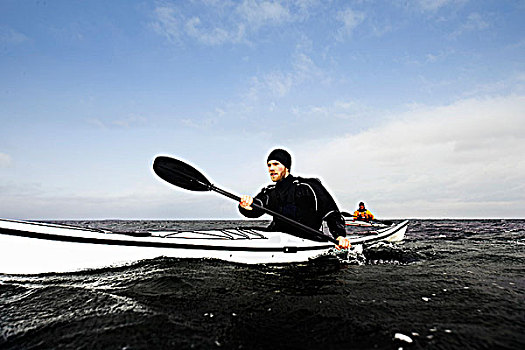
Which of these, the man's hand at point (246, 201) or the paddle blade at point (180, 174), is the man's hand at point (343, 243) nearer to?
the man's hand at point (246, 201)

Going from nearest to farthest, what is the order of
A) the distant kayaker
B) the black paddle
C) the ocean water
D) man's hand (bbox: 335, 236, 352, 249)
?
the ocean water < man's hand (bbox: 335, 236, 352, 249) < the black paddle < the distant kayaker

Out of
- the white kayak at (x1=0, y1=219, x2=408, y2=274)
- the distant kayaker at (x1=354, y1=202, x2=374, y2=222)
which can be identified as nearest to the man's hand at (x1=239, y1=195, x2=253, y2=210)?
the white kayak at (x1=0, y1=219, x2=408, y2=274)

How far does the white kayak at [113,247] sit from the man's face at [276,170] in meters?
1.09

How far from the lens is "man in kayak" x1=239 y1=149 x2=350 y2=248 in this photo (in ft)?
18.7

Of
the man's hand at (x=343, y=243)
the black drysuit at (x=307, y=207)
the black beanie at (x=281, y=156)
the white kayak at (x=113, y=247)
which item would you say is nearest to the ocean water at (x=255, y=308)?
the white kayak at (x=113, y=247)

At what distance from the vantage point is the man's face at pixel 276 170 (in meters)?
5.94

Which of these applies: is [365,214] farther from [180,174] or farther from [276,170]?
[180,174]

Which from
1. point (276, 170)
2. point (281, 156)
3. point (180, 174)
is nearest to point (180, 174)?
point (180, 174)

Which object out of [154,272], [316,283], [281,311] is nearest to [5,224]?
[154,272]

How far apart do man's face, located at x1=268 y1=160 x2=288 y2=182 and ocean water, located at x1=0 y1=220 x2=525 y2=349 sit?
6.19 feet

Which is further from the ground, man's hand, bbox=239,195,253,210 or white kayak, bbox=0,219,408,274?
man's hand, bbox=239,195,253,210

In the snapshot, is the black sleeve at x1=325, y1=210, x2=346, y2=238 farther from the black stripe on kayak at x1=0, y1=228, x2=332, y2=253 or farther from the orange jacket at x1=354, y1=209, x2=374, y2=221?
the orange jacket at x1=354, y1=209, x2=374, y2=221

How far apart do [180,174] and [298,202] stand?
224 cm

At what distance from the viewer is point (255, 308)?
2.95m
